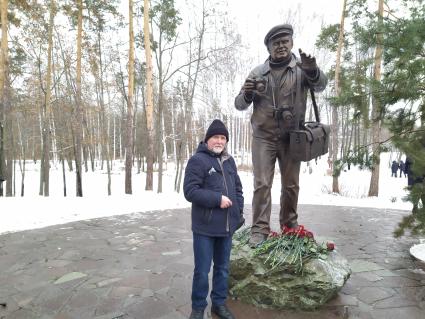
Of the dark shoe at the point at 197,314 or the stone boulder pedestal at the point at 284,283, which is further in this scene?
the stone boulder pedestal at the point at 284,283

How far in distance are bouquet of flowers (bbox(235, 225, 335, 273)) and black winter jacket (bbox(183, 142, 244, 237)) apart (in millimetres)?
550

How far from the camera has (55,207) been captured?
8445 mm

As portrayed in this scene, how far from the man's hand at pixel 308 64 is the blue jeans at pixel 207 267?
69.8 inches

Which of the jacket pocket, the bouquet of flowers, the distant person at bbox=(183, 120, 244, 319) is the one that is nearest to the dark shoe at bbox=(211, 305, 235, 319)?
the distant person at bbox=(183, 120, 244, 319)

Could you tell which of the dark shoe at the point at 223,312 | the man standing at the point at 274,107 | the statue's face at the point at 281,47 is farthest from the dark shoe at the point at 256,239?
the statue's face at the point at 281,47

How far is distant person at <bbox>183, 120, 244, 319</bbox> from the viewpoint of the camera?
2586mm

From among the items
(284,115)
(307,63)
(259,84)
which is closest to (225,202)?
(284,115)

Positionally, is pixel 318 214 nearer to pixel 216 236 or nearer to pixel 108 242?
pixel 108 242

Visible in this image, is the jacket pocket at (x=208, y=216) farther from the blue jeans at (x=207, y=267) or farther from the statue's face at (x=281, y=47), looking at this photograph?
the statue's face at (x=281, y=47)

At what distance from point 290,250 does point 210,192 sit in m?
1.05

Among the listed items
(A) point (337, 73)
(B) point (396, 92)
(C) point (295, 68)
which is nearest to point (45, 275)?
(C) point (295, 68)

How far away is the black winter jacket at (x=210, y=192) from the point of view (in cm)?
255

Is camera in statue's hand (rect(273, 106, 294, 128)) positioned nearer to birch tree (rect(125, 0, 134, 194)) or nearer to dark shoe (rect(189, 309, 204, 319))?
dark shoe (rect(189, 309, 204, 319))

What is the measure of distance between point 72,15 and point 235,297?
46.8ft
